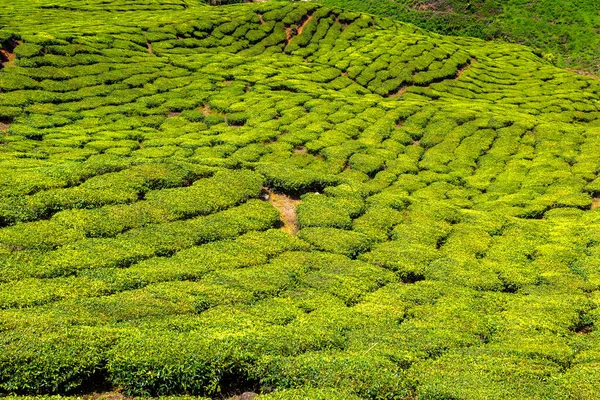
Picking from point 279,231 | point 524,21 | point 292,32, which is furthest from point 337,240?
point 524,21

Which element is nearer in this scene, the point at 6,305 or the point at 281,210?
the point at 6,305

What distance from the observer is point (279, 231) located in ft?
66.0

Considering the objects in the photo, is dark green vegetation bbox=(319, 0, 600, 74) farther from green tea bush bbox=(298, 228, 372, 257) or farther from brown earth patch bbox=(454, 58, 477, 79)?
green tea bush bbox=(298, 228, 372, 257)

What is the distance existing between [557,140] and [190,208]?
95.4ft

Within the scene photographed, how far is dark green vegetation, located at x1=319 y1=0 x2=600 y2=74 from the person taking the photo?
6450 centimetres

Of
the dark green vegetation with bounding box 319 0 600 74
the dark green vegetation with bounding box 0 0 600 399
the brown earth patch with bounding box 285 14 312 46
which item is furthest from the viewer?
the dark green vegetation with bounding box 319 0 600 74

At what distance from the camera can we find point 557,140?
A: 35.2 metres

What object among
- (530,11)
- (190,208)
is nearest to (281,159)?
(190,208)

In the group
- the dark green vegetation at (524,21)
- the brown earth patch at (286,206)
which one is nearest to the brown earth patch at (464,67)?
the dark green vegetation at (524,21)

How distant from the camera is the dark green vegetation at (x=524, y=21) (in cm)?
→ 6450

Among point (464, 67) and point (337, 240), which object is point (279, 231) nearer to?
point (337, 240)

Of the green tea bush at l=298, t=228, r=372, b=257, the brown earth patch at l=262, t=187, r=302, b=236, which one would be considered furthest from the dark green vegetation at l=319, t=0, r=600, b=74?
the green tea bush at l=298, t=228, r=372, b=257

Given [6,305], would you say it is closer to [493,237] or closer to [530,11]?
[493,237]

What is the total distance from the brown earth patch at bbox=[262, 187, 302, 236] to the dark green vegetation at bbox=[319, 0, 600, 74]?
179ft
